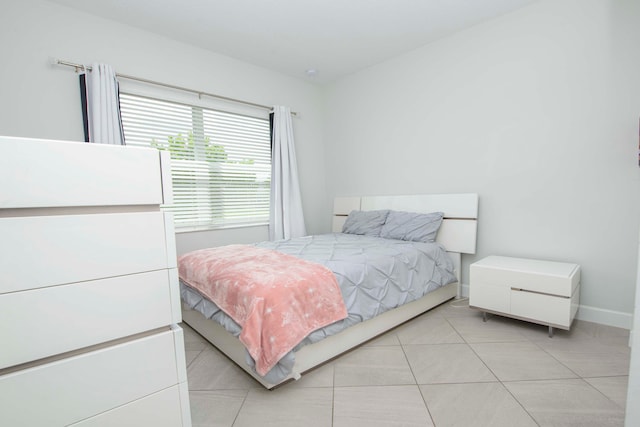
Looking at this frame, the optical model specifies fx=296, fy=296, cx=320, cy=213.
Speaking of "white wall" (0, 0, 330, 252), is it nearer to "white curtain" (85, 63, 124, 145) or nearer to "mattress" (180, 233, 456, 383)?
"white curtain" (85, 63, 124, 145)

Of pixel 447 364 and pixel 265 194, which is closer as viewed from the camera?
pixel 447 364

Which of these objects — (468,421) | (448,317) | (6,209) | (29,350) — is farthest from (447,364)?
(6,209)

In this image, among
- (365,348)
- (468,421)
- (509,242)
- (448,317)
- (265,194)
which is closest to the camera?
(468,421)

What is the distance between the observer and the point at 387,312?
233 cm

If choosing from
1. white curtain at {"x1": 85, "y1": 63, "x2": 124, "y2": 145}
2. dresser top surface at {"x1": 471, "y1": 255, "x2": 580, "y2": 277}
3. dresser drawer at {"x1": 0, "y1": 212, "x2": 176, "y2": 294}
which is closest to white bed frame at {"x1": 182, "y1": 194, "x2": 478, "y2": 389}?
dresser top surface at {"x1": 471, "y1": 255, "x2": 580, "y2": 277}

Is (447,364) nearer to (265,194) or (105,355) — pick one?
(105,355)

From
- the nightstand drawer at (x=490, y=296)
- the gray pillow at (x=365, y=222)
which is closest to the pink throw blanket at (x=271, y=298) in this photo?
the nightstand drawer at (x=490, y=296)

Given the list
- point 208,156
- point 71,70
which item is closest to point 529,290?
point 208,156

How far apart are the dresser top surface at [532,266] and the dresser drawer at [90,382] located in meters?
2.42

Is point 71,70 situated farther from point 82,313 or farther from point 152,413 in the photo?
point 152,413

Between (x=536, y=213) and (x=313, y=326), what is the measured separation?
2.27m

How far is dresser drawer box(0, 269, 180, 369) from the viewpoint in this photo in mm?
794

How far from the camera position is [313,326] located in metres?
1.74

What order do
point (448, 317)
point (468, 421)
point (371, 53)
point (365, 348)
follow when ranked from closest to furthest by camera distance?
point (468, 421)
point (365, 348)
point (448, 317)
point (371, 53)
